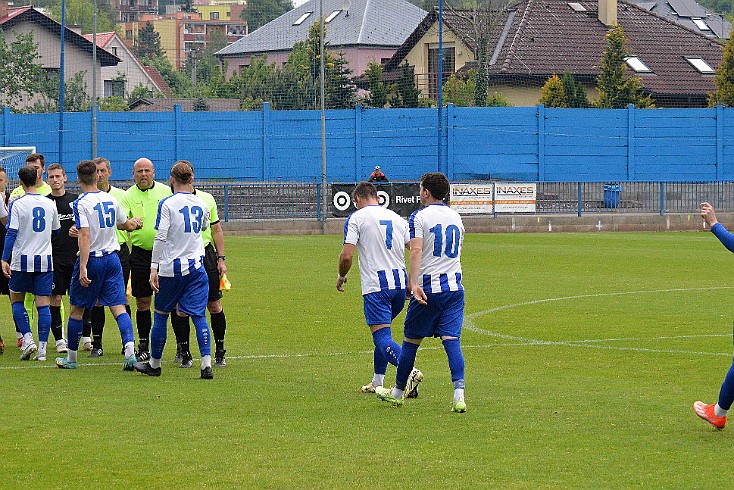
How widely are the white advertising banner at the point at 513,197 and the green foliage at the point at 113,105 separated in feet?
65.9

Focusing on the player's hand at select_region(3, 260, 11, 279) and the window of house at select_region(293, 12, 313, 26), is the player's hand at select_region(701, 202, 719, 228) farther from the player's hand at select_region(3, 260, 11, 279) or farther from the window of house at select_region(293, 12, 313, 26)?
the window of house at select_region(293, 12, 313, 26)

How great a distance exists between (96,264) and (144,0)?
14744 centimetres

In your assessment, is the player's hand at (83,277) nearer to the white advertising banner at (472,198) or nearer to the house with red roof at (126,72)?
the white advertising banner at (472,198)

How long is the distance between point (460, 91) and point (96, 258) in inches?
1565

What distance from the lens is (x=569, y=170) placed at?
40.7 meters

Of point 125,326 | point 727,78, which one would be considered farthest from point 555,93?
point 125,326

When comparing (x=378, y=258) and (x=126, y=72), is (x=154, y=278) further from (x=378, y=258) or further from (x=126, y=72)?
(x=126, y=72)

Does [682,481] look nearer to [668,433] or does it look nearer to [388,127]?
[668,433]

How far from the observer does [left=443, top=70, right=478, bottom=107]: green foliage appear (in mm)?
49062

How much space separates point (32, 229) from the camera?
468 inches


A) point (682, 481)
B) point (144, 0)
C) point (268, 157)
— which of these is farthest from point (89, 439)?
point (144, 0)

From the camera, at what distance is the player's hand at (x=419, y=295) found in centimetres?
905

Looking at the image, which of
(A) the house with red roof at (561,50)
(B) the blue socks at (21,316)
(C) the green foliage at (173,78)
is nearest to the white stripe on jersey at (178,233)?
(B) the blue socks at (21,316)

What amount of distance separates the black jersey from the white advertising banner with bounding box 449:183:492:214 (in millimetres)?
22798
